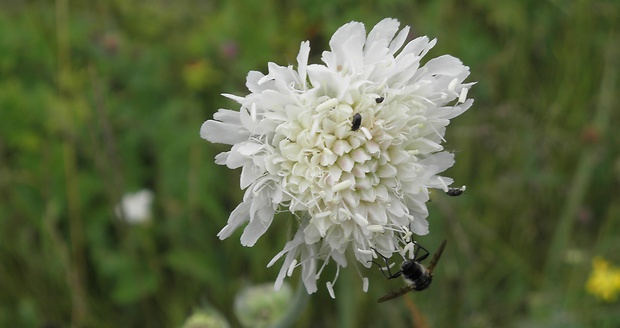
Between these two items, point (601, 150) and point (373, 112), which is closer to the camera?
point (373, 112)

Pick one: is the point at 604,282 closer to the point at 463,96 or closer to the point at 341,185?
the point at 463,96

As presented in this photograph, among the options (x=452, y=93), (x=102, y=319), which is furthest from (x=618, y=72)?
(x=102, y=319)

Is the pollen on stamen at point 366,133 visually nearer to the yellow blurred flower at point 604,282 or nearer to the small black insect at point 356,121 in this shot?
the small black insect at point 356,121

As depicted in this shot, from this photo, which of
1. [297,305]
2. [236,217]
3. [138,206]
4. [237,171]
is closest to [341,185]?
[236,217]

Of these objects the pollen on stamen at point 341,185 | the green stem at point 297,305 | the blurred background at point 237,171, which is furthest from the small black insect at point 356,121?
the blurred background at point 237,171

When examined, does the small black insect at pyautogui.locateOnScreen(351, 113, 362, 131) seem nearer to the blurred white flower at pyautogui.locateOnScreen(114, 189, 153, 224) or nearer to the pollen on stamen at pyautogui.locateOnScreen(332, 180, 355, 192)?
the pollen on stamen at pyautogui.locateOnScreen(332, 180, 355, 192)

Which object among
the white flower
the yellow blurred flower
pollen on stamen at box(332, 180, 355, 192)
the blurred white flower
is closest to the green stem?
the white flower

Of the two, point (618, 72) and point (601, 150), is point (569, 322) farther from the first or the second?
point (618, 72)
